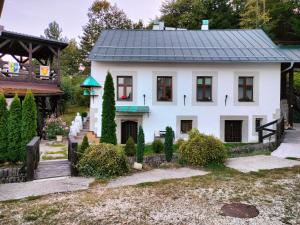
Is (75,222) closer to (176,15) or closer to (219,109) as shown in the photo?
(219,109)

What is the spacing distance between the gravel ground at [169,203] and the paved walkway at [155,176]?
372mm

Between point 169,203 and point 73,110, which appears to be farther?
point 73,110

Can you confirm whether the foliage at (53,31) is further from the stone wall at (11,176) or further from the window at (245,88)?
the stone wall at (11,176)

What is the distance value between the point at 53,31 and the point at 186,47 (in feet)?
114

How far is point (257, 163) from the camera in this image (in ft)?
32.6

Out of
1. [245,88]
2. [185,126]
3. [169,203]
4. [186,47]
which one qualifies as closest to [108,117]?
[169,203]

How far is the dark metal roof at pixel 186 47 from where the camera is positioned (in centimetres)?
1515

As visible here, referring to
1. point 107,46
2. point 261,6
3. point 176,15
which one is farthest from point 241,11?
point 107,46

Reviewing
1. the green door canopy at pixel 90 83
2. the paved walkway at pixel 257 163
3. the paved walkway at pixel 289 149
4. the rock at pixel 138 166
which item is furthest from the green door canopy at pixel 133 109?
the paved walkway at pixel 289 149

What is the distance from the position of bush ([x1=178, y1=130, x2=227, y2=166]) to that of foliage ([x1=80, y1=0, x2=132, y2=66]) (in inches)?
1312

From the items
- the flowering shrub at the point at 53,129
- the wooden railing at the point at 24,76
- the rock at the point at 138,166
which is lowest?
the rock at the point at 138,166

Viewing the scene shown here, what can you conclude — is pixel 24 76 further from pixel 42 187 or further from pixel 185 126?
pixel 42 187

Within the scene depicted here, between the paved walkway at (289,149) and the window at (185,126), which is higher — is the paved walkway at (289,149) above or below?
below

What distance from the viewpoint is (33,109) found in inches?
369
